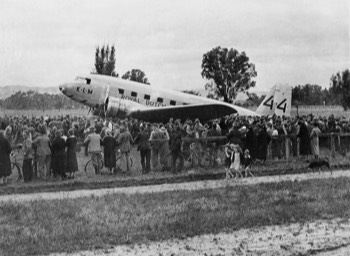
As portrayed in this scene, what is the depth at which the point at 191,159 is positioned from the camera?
699 inches

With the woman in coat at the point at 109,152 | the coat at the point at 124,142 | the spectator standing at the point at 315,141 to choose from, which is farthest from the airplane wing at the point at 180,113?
the woman in coat at the point at 109,152

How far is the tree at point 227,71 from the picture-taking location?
25.4 meters

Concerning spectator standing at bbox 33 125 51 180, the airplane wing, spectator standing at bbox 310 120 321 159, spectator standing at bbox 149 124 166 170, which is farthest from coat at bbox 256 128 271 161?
spectator standing at bbox 33 125 51 180

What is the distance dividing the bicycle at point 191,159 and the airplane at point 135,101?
7.05m

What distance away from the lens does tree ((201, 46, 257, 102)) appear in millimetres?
25375

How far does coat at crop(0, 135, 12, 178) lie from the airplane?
35.4 feet

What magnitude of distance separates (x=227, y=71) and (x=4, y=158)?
16.0 metres

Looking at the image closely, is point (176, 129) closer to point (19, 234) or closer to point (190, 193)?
point (190, 193)

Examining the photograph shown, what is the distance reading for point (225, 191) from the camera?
13.5 m

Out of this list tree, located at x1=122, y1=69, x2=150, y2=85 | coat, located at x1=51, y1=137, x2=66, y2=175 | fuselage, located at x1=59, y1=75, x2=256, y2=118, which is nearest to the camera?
coat, located at x1=51, y1=137, x2=66, y2=175

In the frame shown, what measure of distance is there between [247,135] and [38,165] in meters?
7.34

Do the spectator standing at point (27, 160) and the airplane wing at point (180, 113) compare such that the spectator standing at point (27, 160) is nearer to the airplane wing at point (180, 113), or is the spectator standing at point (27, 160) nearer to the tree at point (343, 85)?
the airplane wing at point (180, 113)

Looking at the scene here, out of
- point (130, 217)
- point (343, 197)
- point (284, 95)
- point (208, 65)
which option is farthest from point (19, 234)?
point (284, 95)

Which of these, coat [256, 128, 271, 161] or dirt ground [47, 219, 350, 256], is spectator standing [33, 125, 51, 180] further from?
coat [256, 128, 271, 161]
